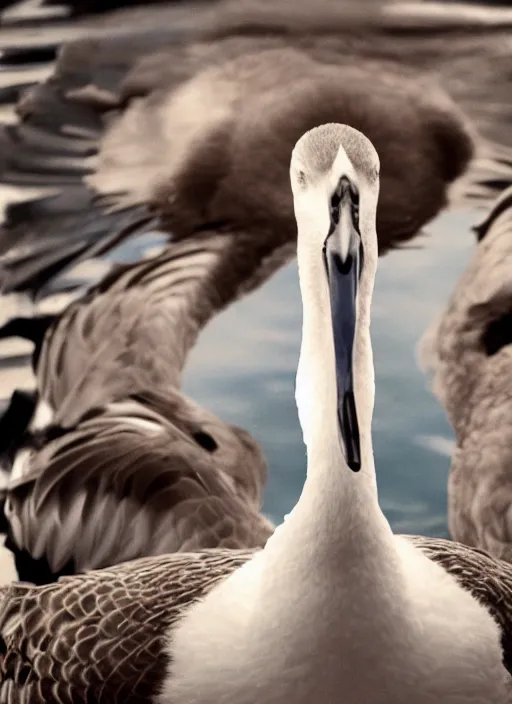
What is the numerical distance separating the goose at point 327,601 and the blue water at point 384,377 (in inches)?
23.7

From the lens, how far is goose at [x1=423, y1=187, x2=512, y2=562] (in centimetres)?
176

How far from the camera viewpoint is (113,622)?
3.95 feet

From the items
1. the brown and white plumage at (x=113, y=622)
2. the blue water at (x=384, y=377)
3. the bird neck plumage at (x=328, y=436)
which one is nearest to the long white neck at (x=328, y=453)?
the bird neck plumage at (x=328, y=436)

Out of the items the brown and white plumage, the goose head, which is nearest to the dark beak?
the goose head

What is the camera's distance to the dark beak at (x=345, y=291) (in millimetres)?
983

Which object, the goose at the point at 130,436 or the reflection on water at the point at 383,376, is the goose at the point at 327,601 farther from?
the reflection on water at the point at 383,376

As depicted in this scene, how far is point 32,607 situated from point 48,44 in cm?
94

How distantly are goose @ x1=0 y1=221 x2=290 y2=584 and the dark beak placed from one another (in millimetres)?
725

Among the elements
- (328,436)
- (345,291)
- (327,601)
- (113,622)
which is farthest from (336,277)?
(113,622)

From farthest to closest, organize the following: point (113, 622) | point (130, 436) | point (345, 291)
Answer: point (130, 436) → point (113, 622) → point (345, 291)

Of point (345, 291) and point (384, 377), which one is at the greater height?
point (345, 291)

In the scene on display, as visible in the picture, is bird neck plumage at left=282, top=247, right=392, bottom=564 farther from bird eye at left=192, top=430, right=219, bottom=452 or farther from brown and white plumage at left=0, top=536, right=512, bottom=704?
bird eye at left=192, top=430, right=219, bottom=452

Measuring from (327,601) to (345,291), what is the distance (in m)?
0.31

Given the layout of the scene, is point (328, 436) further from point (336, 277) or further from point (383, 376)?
point (383, 376)
